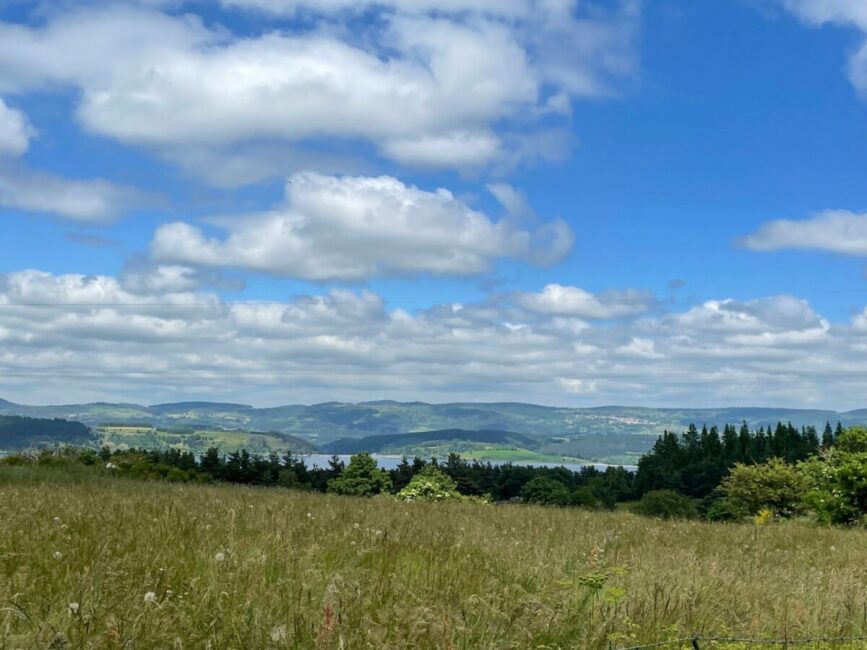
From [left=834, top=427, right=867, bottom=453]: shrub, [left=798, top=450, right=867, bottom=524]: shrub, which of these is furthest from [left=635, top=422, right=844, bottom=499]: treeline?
[left=798, top=450, right=867, bottom=524]: shrub

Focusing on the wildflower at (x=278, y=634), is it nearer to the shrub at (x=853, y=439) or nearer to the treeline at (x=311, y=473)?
the treeline at (x=311, y=473)

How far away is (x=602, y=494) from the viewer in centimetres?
10238

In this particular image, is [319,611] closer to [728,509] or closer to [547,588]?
A: [547,588]

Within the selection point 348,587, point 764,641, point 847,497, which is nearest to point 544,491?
point 847,497

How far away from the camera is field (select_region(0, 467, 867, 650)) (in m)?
4.33

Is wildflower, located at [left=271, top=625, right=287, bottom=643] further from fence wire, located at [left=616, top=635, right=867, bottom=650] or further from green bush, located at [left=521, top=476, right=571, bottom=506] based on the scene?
green bush, located at [left=521, top=476, right=571, bottom=506]

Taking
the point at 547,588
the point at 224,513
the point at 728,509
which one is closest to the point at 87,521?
the point at 224,513

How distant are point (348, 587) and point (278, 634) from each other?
1.08 m

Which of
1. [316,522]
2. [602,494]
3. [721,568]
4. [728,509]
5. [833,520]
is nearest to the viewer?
[721,568]

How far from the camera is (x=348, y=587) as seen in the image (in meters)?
5.32

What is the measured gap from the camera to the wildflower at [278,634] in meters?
4.26

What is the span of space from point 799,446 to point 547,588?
13148 centimetres

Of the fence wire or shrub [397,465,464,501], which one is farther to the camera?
shrub [397,465,464,501]

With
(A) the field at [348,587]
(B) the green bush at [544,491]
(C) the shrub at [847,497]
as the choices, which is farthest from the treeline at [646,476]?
(A) the field at [348,587]
